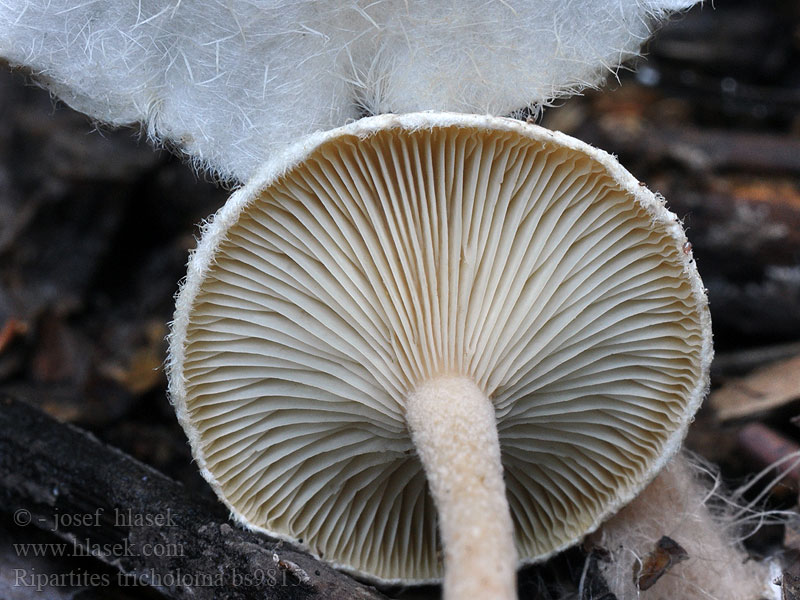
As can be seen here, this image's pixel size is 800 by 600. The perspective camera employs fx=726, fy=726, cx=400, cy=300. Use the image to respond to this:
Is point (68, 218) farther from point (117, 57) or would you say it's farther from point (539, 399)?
point (539, 399)

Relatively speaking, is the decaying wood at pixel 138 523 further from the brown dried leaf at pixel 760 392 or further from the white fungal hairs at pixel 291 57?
the brown dried leaf at pixel 760 392

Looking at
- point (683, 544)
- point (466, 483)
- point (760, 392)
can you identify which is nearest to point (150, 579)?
point (466, 483)

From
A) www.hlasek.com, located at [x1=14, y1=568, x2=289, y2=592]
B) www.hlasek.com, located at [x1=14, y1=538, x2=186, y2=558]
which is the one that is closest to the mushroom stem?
www.hlasek.com, located at [x1=14, y1=568, x2=289, y2=592]

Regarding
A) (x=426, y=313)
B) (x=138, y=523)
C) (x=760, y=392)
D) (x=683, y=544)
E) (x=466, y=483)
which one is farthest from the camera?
(x=760, y=392)

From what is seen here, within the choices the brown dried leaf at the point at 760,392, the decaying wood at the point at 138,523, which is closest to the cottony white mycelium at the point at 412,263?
the decaying wood at the point at 138,523

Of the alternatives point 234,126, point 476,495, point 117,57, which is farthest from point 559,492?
point 117,57

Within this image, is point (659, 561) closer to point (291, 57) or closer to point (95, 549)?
point (95, 549)
